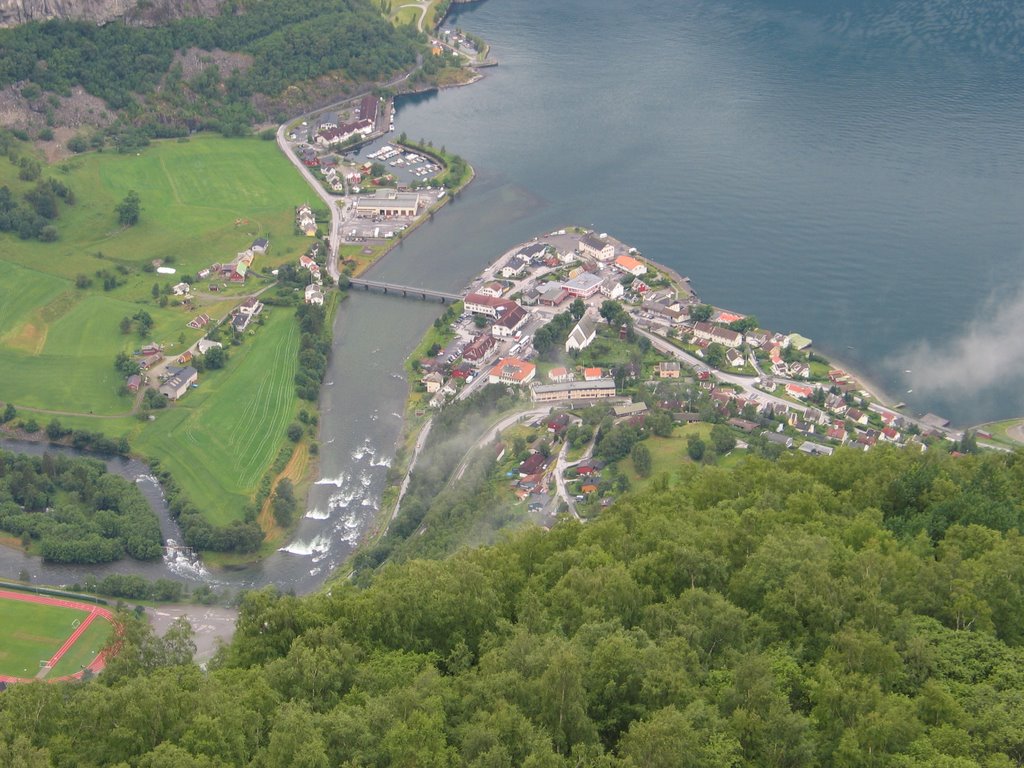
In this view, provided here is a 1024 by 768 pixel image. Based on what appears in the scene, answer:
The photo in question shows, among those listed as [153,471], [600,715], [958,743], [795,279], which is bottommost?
[153,471]

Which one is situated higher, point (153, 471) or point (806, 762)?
point (806, 762)

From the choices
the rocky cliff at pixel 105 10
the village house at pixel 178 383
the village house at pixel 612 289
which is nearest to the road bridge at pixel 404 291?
the village house at pixel 612 289

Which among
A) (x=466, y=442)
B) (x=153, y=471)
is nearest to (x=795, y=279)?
(x=466, y=442)

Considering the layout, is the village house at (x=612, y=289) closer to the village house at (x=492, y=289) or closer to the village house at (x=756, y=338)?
the village house at (x=492, y=289)

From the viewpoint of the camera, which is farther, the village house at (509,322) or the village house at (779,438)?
the village house at (509,322)

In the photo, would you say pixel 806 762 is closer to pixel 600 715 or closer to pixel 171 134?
pixel 600 715

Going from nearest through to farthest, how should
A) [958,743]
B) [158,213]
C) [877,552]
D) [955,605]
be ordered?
[958,743] < [955,605] < [877,552] < [158,213]

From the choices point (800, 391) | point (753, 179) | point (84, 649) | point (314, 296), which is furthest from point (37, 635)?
point (753, 179)

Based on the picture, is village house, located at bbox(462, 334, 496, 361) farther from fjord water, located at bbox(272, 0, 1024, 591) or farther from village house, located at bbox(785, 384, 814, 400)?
village house, located at bbox(785, 384, 814, 400)

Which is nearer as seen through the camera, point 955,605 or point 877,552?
point 955,605
